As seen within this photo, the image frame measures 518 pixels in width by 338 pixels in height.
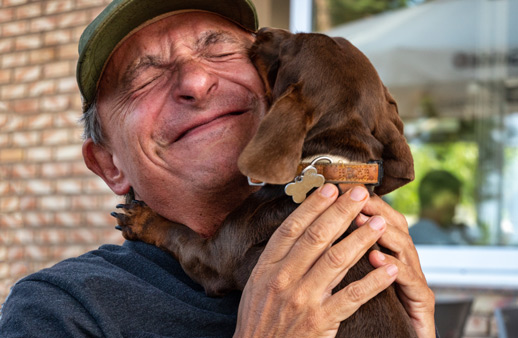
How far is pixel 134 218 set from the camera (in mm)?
2186

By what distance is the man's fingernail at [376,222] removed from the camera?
174 centimetres

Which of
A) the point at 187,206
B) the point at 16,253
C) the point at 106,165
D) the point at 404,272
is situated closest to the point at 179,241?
the point at 187,206

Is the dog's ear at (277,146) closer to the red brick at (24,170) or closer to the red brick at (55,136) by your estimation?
the red brick at (55,136)

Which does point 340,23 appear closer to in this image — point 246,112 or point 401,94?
point 401,94

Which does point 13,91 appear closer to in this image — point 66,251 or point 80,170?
point 80,170

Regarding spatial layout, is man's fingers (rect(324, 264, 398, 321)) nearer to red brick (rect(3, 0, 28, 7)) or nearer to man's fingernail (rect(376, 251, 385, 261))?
man's fingernail (rect(376, 251, 385, 261))

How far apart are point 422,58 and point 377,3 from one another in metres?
0.71

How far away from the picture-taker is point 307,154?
1834 mm

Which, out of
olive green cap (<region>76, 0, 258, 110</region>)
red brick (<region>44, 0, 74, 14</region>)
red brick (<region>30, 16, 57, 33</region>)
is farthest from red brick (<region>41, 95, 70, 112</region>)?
olive green cap (<region>76, 0, 258, 110</region>)

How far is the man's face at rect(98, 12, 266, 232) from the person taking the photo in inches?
79.4

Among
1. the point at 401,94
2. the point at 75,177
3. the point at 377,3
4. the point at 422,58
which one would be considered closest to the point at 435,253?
the point at 401,94

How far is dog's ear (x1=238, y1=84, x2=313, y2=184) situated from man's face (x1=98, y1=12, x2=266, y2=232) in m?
0.29

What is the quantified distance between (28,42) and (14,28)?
0.21m

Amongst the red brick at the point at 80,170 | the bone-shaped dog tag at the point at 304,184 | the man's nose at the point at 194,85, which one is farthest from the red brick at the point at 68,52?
the bone-shaped dog tag at the point at 304,184
